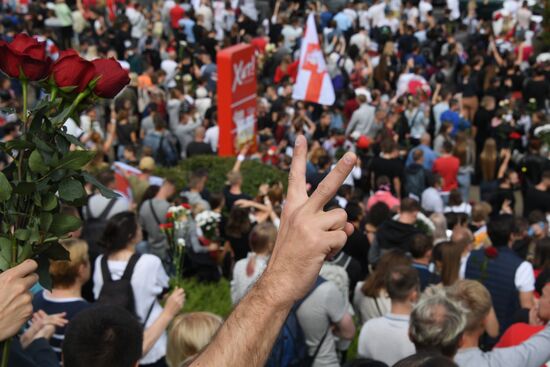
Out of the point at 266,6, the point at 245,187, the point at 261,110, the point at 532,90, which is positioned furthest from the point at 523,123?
the point at 266,6

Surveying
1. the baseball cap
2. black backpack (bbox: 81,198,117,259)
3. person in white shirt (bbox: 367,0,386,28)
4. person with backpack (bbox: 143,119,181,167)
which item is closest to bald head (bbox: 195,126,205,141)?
person with backpack (bbox: 143,119,181,167)

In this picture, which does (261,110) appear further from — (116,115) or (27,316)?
(27,316)

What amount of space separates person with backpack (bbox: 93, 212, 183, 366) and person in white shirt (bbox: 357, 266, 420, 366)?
3.60 ft

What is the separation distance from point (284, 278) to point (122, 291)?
3170mm

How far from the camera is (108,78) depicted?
2.11 m

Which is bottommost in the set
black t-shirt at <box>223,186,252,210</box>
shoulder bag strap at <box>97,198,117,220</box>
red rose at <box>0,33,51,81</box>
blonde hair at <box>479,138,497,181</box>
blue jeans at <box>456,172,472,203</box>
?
blue jeans at <box>456,172,472,203</box>

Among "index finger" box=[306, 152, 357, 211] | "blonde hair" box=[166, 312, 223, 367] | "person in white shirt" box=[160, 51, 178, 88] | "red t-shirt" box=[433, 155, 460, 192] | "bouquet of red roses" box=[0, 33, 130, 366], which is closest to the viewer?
"index finger" box=[306, 152, 357, 211]

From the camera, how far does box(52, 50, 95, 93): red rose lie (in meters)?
2.06

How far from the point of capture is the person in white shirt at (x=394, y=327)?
4.40 m

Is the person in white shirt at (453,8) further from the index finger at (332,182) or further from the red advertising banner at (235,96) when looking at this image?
the index finger at (332,182)

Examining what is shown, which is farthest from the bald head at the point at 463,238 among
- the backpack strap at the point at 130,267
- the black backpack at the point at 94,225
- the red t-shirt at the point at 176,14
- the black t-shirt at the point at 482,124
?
the red t-shirt at the point at 176,14

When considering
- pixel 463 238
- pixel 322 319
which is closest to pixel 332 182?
pixel 322 319

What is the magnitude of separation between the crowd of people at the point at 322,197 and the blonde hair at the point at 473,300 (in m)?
0.01

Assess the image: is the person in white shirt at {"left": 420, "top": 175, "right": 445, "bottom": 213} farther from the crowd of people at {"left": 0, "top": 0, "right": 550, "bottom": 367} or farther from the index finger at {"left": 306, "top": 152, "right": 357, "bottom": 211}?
the index finger at {"left": 306, "top": 152, "right": 357, "bottom": 211}
